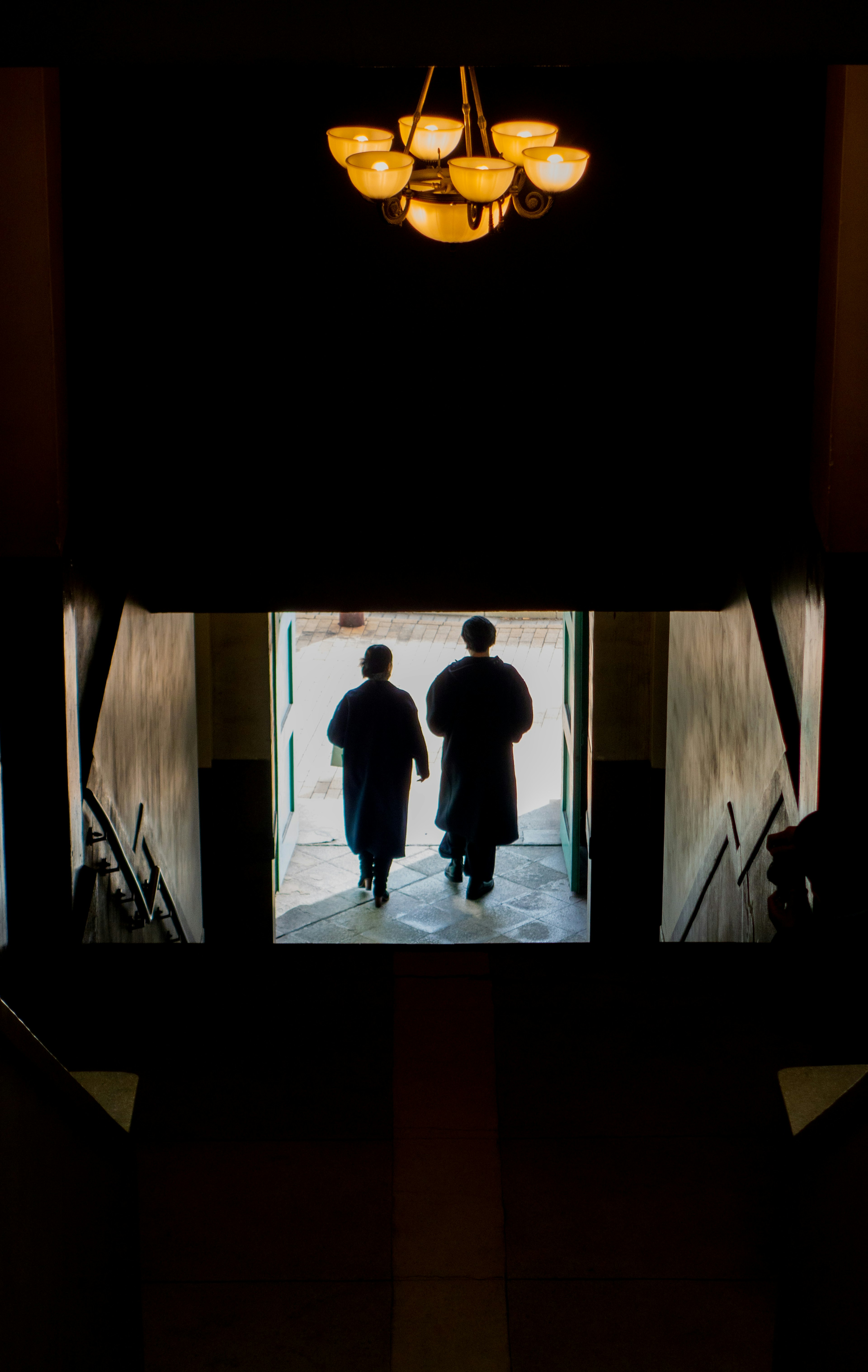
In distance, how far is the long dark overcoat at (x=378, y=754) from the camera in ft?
24.6

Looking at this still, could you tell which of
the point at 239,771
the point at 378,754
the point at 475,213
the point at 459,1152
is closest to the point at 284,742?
the point at 239,771

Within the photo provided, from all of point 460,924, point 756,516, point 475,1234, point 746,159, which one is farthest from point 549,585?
point 475,1234

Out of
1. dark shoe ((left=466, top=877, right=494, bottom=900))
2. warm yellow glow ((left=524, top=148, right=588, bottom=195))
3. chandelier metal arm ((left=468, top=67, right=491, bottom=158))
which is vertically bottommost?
dark shoe ((left=466, top=877, right=494, bottom=900))

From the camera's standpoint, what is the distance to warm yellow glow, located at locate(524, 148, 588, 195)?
14.6ft

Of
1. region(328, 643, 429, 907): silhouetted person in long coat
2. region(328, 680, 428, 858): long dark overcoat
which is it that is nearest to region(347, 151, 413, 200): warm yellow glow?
region(328, 643, 429, 907): silhouetted person in long coat

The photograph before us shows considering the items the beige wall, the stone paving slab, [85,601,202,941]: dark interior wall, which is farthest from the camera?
the stone paving slab

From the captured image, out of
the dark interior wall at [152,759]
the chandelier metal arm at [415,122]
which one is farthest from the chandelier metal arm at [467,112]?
the dark interior wall at [152,759]

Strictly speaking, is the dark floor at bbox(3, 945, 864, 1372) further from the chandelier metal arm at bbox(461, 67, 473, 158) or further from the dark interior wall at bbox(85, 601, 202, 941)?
the chandelier metal arm at bbox(461, 67, 473, 158)

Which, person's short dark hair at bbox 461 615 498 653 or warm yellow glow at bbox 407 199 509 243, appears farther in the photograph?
person's short dark hair at bbox 461 615 498 653

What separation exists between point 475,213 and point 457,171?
0.23 metres

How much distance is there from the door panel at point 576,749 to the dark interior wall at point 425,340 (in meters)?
2.20

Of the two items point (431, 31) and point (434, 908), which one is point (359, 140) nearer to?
point (431, 31)

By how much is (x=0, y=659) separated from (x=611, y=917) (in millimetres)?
4766

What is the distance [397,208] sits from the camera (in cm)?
467
